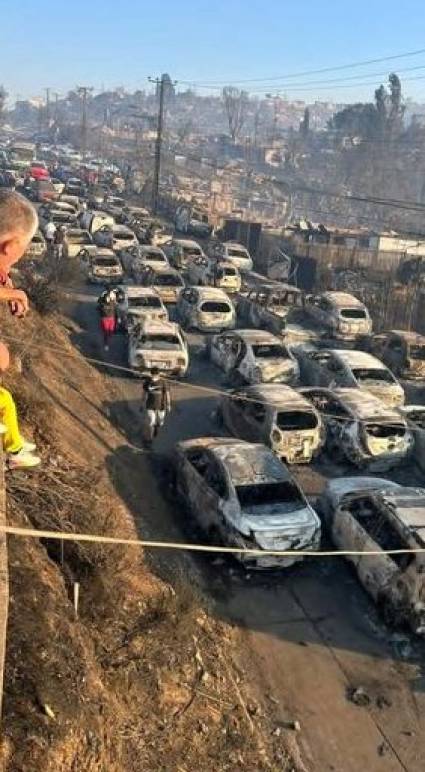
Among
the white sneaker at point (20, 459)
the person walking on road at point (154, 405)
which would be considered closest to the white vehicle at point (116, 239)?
the person walking on road at point (154, 405)

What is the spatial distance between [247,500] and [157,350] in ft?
26.6

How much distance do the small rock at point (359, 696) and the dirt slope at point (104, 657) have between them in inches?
46.1

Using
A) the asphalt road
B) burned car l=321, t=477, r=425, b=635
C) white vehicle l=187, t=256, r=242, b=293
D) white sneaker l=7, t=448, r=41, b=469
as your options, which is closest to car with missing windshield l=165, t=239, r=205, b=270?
white vehicle l=187, t=256, r=242, b=293

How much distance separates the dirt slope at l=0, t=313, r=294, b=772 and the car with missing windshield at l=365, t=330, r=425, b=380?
12.1m

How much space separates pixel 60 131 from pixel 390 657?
183 metres

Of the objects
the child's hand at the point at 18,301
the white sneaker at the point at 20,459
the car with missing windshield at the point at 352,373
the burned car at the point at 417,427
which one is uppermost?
the child's hand at the point at 18,301

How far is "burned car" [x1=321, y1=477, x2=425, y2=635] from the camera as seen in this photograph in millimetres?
9469

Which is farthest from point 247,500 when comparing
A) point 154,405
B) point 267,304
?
point 267,304

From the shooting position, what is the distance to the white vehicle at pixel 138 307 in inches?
850

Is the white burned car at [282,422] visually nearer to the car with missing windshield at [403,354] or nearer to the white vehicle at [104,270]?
the car with missing windshield at [403,354]

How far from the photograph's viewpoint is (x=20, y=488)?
25.6 feet

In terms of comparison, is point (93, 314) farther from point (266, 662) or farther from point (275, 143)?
point (275, 143)

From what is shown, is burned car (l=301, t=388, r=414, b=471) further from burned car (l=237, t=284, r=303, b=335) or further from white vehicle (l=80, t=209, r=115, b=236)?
white vehicle (l=80, t=209, r=115, b=236)

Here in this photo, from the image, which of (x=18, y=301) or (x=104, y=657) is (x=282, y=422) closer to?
(x=104, y=657)
